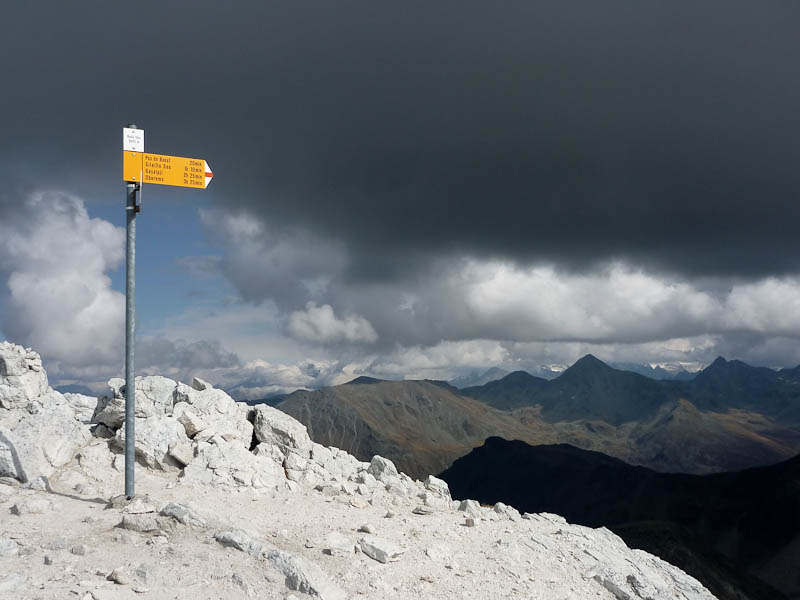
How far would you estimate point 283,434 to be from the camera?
24000 mm

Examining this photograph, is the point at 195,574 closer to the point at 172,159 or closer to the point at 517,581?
the point at 517,581

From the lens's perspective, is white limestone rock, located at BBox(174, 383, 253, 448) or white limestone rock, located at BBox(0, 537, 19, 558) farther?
white limestone rock, located at BBox(174, 383, 253, 448)

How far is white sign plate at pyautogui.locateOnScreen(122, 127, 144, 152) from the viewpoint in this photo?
1484 cm

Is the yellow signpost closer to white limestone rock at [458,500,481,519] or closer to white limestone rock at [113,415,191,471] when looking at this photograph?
white limestone rock at [113,415,191,471]

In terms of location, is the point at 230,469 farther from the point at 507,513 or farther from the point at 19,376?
the point at 19,376

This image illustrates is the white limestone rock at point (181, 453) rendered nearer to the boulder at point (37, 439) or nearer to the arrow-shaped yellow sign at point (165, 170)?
the boulder at point (37, 439)

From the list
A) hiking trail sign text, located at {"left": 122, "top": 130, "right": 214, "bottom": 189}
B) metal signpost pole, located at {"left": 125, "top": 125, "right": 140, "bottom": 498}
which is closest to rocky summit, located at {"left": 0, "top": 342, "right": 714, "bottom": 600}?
metal signpost pole, located at {"left": 125, "top": 125, "right": 140, "bottom": 498}

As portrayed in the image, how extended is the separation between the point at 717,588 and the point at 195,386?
116 metres

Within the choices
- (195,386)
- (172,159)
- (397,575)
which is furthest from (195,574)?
(195,386)

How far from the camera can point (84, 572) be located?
32.8 feet

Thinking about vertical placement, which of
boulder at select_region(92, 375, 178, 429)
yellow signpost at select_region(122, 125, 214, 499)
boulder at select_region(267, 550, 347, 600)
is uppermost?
yellow signpost at select_region(122, 125, 214, 499)

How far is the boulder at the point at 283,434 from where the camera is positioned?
2370cm

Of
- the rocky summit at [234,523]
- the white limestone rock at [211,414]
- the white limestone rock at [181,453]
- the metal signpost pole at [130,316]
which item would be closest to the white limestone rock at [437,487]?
the rocky summit at [234,523]

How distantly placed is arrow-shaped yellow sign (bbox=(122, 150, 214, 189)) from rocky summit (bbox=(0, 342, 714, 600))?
8.96 metres
